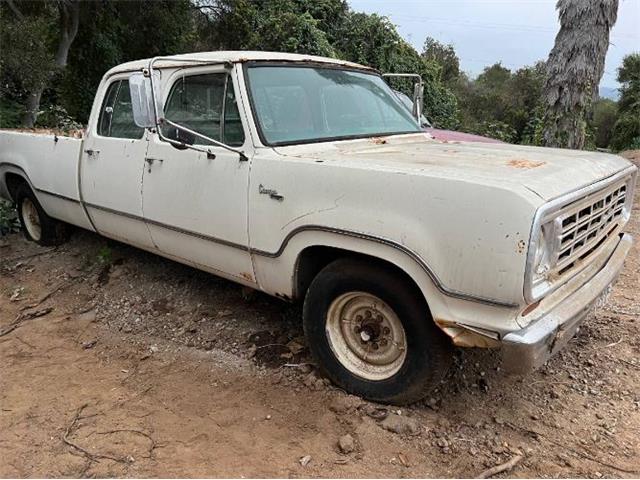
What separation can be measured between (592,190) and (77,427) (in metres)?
3.04

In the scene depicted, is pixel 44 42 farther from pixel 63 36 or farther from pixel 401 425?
pixel 401 425

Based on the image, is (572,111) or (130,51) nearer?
(572,111)

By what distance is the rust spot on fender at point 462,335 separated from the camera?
8.18ft

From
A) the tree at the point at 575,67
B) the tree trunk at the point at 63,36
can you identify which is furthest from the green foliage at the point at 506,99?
the tree trunk at the point at 63,36

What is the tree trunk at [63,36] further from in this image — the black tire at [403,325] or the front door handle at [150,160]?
the black tire at [403,325]

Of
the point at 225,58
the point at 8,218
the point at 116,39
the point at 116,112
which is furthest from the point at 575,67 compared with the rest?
the point at 116,39

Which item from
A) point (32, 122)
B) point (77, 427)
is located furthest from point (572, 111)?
point (32, 122)

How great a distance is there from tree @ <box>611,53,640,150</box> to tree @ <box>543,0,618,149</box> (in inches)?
553

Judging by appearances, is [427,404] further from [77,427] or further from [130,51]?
[130,51]

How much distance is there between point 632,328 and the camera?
3.97 meters

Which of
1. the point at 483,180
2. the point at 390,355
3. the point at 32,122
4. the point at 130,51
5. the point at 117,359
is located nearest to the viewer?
the point at 483,180

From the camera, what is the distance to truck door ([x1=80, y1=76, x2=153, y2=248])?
4148 mm

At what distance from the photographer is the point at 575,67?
9094 mm

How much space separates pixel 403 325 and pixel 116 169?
273 cm
